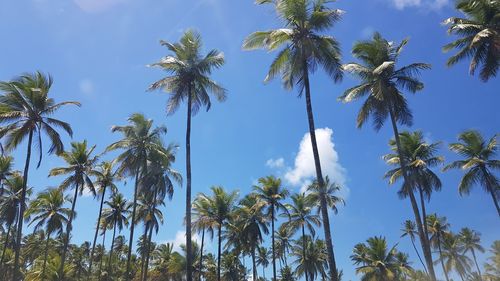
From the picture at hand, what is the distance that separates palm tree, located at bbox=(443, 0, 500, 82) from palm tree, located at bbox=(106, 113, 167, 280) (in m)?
24.2

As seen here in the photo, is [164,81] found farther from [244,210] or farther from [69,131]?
[244,210]

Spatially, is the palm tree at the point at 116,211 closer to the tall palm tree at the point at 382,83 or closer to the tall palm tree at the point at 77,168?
the tall palm tree at the point at 77,168

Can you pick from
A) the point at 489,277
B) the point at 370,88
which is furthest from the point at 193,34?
the point at 489,277

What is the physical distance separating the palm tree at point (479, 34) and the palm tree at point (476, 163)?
10089mm

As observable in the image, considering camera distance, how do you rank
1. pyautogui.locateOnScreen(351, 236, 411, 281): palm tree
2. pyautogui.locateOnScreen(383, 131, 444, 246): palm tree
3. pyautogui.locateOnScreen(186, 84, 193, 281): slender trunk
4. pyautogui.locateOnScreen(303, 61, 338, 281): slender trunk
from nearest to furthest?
pyautogui.locateOnScreen(303, 61, 338, 281): slender trunk → pyautogui.locateOnScreen(186, 84, 193, 281): slender trunk → pyautogui.locateOnScreen(383, 131, 444, 246): palm tree → pyautogui.locateOnScreen(351, 236, 411, 281): palm tree

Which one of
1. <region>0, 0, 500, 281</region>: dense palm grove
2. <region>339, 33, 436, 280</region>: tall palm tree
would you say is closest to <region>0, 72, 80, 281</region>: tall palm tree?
<region>0, 0, 500, 281</region>: dense palm grove

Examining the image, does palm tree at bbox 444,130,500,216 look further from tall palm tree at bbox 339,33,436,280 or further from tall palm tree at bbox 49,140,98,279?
tall palm tree at bbox 49,140,98,279

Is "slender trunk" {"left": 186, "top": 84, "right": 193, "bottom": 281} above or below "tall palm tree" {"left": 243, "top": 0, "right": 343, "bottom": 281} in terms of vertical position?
below

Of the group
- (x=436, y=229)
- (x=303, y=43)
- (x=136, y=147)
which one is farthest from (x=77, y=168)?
(x=436, y=229)

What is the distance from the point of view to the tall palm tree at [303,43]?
69.1 ft

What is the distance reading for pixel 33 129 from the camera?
24781 millimetres

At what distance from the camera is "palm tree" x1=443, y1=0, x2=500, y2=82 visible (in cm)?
2305

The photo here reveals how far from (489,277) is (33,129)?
7515 cm

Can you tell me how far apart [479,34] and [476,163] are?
15.0 metres
